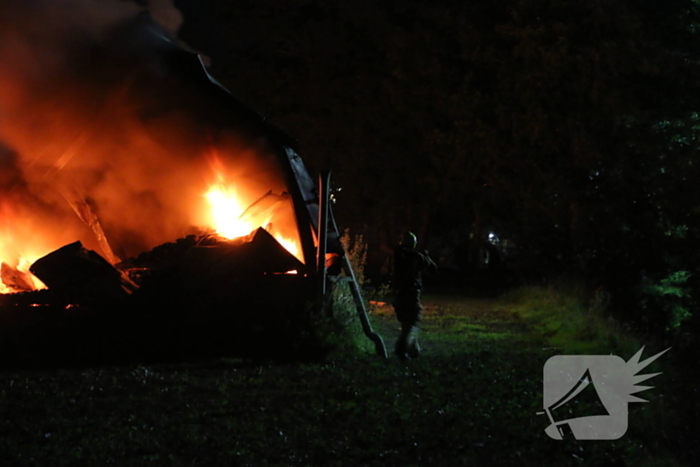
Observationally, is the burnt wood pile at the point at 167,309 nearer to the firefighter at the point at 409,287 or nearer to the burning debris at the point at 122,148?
→ the burning debris at the point at 122,148

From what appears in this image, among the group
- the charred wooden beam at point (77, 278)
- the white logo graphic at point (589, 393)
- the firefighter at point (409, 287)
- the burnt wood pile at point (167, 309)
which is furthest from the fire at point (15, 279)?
the white logo graphic at point (589, 393)

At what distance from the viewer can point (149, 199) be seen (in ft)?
46.5

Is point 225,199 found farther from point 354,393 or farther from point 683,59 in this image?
point 683,59

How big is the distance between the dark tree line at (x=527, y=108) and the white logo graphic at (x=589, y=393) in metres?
9.88

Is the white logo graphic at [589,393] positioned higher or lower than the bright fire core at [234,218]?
lower

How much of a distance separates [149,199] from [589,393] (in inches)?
361

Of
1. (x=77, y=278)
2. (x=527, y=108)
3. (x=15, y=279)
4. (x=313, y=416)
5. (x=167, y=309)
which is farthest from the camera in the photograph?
(x=527, y=108)

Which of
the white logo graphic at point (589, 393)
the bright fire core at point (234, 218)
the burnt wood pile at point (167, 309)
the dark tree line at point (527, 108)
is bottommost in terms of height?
the white logo graphic at point (589, 393)

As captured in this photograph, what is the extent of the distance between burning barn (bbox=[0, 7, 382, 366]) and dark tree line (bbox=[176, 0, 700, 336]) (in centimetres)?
1032

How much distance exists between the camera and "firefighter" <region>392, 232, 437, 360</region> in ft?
33.6

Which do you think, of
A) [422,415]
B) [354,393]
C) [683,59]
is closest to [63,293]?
[354,393]

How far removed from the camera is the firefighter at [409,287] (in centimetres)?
1025

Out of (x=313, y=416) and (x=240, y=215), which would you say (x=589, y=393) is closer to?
(x=313, y=416)

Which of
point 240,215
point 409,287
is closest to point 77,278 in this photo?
point 240,215
